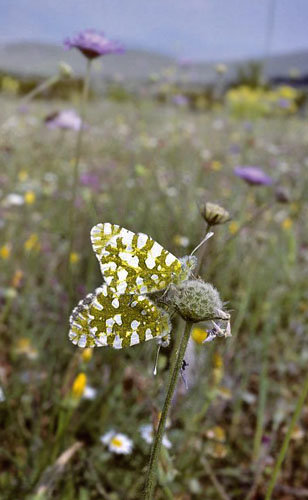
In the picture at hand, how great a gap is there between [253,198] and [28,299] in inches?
90.8

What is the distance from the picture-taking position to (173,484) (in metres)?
1.29

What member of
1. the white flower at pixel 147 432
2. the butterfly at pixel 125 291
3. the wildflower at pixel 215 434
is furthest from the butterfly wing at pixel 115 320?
the wildflower at pixel 215 434

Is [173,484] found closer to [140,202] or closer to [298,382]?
[298,382]

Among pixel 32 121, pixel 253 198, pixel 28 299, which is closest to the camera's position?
pixel 28 299

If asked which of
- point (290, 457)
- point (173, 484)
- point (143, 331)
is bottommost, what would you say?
point (290, 457)

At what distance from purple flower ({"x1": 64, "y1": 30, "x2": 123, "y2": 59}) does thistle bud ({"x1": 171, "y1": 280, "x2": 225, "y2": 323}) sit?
2.86 feet

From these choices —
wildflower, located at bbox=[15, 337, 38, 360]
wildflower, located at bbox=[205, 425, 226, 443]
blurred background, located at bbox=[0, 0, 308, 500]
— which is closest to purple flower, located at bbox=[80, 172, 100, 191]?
blurred background, located at bbox=[0, 0, 308, 500]

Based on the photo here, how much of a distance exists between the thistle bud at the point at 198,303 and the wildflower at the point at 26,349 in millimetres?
1140

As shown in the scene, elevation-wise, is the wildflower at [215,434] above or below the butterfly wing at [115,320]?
below

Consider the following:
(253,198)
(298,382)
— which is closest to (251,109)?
(253,198)

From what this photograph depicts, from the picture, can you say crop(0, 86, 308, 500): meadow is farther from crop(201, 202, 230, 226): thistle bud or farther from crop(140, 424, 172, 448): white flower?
crop(201, 202, 230, 226): thistle bud

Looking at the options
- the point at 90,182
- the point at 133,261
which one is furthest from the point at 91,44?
the point at 90,182

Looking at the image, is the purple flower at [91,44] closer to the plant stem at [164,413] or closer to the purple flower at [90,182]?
the plant stem at [164,413]

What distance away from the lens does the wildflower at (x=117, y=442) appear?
4.30ft
